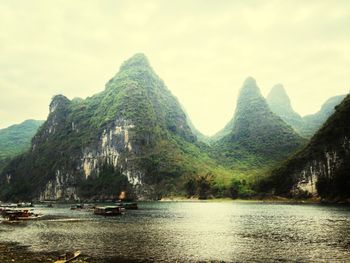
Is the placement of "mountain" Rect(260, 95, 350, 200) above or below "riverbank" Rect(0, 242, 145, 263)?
above

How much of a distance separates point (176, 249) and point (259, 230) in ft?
89.9

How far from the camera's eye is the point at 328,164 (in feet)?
592

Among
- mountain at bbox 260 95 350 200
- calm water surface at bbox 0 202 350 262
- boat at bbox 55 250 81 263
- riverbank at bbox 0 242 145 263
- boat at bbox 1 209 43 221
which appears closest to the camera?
boat at bbox 55 250 81 263

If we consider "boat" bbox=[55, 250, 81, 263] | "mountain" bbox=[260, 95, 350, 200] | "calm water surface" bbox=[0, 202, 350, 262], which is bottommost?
"calm water surface" bbox=[0, 202, 350, 262]

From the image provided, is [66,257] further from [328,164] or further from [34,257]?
[328,164]

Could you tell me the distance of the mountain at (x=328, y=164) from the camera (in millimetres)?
165000

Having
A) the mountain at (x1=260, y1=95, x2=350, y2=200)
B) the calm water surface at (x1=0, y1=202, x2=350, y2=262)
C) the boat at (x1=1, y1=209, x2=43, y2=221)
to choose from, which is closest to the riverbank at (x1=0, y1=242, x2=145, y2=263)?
the calm water surface at (x1=0, y1=202, x2=350, y2=262)

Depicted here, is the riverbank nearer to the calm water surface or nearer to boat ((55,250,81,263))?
boat ((55,250,81,263))

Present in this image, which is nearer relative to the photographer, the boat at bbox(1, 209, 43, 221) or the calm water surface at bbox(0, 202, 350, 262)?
the calm water surface at bbox(0, 202, 350, 262)

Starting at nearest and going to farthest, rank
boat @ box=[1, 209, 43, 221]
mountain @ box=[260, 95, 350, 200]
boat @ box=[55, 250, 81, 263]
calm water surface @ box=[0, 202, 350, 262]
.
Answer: boat @ box=[55, 250, 81, 263]
calm water surface @ box=[0, 202, 350, 262]
boat @ box=[1, 209, 43, 221]
mountain @ box=[260, 95, 350, 200]

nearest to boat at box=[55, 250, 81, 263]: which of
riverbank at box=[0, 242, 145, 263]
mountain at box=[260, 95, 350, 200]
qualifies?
riverbank at box=[0, 242, 145, 263]

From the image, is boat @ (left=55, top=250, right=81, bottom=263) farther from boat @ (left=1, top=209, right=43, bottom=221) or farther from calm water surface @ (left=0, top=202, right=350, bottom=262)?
boat @ (left=1, top=209, right=43, bottom=221)

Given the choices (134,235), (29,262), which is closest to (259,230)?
(134,235)

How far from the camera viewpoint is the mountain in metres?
165
